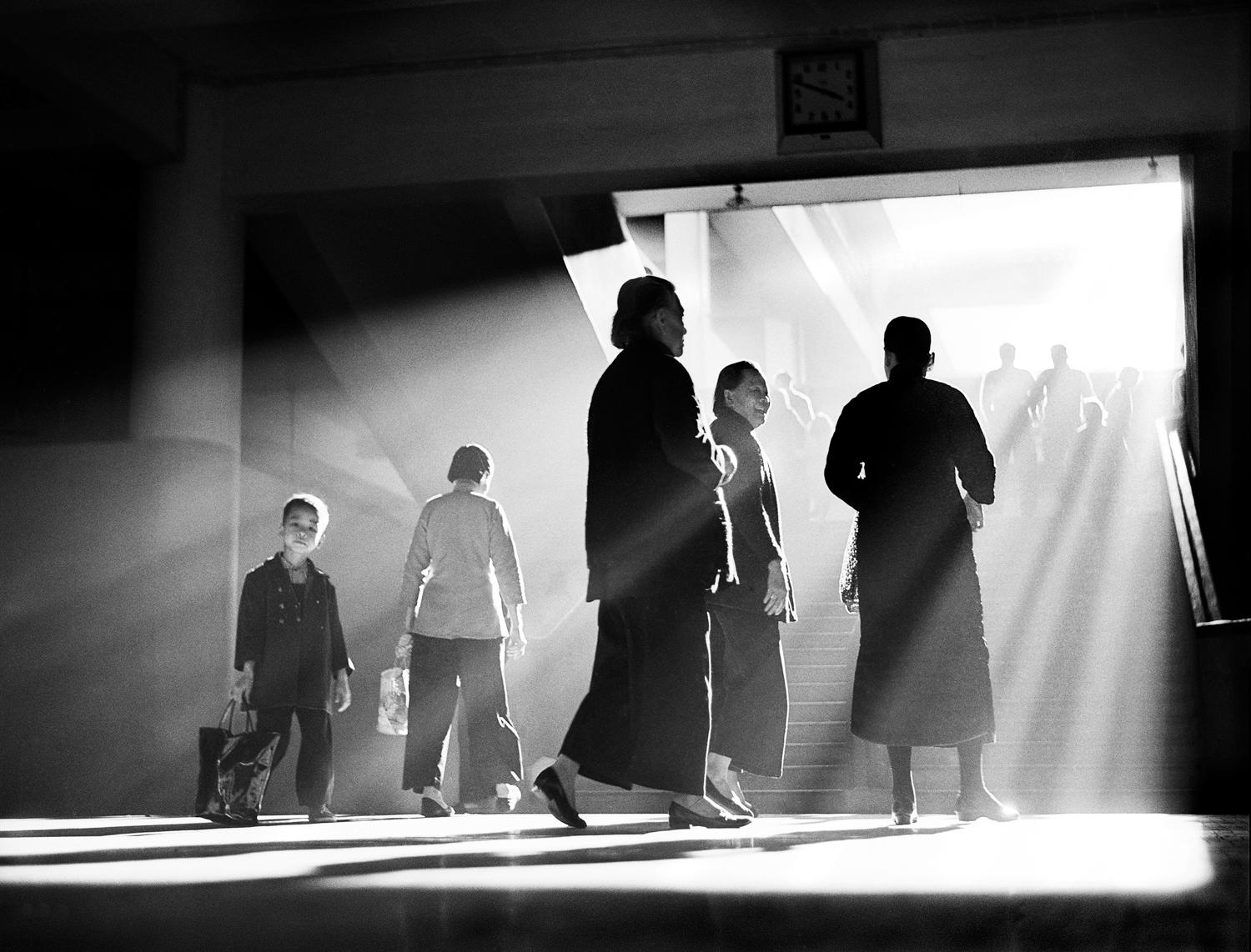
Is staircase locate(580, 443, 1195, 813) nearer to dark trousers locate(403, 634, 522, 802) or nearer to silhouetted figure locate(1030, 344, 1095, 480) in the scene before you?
dark trousers locate(403, 634, 522, 802)

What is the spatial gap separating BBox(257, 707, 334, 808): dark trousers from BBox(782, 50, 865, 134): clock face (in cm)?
416

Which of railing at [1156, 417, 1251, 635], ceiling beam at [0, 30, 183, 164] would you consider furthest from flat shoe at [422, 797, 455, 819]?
ceiling beam at [0, 30, 183, 164]

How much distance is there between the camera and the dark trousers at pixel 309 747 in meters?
5.46

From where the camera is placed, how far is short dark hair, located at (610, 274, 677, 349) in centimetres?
421

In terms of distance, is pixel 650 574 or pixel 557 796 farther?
pixel 557 796

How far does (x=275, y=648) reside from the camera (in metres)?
5.48

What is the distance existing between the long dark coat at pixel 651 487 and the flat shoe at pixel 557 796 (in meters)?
0.54

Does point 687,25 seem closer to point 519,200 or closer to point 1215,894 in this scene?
point 519,200

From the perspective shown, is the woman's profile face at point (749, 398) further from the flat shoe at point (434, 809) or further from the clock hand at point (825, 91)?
the clock hand at point (825, 91)

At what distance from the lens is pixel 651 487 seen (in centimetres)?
409

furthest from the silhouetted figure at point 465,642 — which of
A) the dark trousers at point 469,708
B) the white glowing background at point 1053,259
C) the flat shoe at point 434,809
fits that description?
the white glowing background at point 1053,259

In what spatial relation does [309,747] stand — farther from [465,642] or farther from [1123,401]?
[1123,401]

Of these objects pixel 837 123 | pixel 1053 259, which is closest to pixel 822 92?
pixel 837 123

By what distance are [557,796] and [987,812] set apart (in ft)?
4.79
